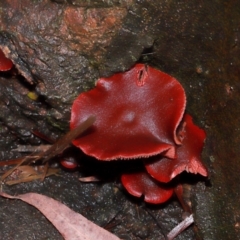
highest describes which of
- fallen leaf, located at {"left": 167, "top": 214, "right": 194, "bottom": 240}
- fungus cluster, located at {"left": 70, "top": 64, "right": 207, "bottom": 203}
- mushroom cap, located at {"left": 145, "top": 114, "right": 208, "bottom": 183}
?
fungus cluster, located at {"left": 70, "top": 64, "right": 207, "bottom": 203}

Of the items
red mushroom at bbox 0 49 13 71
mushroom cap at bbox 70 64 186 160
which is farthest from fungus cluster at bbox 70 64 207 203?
red mushroom at bbox 0 49 13 71

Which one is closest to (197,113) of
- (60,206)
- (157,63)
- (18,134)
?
(157,63)

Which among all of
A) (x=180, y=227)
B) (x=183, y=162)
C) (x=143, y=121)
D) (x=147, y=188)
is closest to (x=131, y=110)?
(x=143, y=121)

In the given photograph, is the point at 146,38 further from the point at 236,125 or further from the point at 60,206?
the point at 60,206

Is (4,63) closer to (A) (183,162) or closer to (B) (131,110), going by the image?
(B) (131,110)

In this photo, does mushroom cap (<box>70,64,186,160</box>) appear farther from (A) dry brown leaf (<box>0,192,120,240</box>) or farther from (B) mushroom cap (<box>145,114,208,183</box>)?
(A) dry brown leaf (<box>0,192,120,240</box>)

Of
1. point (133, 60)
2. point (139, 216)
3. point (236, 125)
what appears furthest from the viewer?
point (139, 216)

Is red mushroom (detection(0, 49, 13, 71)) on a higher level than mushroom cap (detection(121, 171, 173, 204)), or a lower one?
higher
